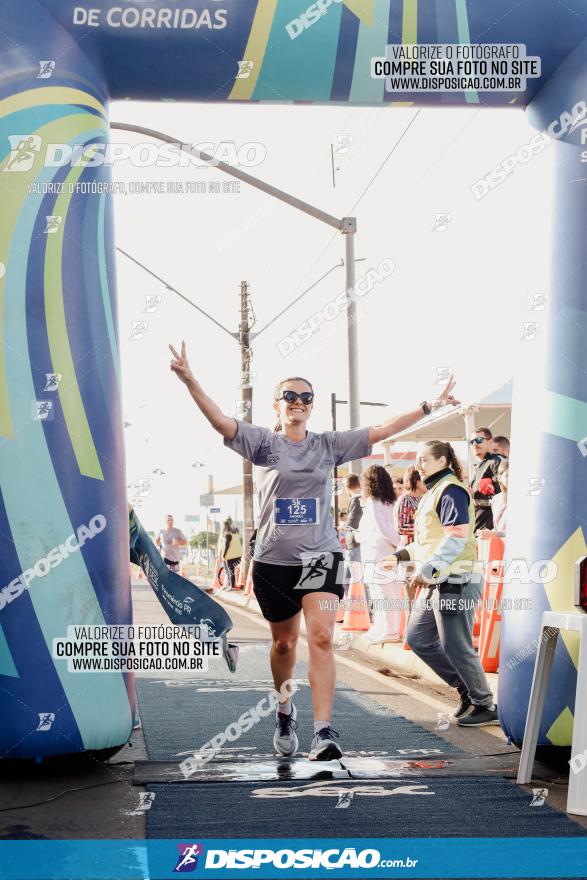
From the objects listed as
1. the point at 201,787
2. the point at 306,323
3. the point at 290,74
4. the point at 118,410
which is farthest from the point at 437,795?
the point at 306,323

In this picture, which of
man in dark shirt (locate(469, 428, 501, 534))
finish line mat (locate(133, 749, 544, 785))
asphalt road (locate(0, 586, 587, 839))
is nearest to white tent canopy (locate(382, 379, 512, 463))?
man in dark shirt (locate(469, 428, 501, 534))

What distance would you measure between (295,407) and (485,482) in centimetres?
446

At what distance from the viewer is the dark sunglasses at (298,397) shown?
6.36m

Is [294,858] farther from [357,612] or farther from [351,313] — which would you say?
[351,313]

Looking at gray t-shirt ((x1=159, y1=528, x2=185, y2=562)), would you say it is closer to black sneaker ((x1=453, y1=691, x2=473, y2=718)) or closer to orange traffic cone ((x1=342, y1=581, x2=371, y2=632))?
orange traffic cone ((x1=342, y1=581, x2=371, y2=632))

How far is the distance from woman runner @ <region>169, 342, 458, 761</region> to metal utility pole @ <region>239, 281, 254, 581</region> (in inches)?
761

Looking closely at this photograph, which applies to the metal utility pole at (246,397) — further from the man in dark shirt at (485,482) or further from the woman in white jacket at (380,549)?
the man in dark shirt at (485,482)

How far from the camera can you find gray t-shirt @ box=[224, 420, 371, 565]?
6219 millimetres

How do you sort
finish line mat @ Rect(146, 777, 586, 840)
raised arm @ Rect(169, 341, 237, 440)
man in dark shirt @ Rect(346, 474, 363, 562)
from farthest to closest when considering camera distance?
man in dark shirt @ Rect(346, 474, 363, 562)
raised arm @ Rect(169, 341, 237, 440)
finish line mat @ Rect(146, 777, 586, 840)

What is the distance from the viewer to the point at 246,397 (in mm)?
31703

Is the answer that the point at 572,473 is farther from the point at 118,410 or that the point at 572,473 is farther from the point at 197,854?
the point at 197,854

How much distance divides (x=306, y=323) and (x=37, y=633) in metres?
7.25

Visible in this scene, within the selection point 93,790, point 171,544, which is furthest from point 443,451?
point 171,544

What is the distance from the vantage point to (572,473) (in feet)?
19.1
